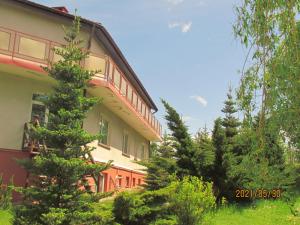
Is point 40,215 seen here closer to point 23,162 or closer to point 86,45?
point 23,162

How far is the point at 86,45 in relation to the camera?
2062cm

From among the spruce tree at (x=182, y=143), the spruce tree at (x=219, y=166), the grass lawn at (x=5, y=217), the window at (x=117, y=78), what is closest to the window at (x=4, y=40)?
the window at (x=117, y=78)

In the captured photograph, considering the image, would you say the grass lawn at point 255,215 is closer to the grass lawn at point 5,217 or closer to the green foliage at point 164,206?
the green foliage at point 164,206

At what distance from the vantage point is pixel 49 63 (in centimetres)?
1316

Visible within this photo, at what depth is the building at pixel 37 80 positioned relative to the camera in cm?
1633

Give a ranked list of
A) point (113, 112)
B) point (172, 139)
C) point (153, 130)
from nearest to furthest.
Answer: point (172, 139), point (113, 112), point (153, 130)

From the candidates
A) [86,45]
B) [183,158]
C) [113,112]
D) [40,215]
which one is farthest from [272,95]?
[113,112]

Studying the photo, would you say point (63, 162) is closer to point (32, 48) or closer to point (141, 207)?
point (141, 207)

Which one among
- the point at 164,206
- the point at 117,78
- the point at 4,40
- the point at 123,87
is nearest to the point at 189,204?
the point at 164,206

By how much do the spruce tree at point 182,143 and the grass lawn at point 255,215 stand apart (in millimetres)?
2333

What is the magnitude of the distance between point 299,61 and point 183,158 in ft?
35.6

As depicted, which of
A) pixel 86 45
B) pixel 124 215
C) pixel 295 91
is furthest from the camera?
pixel 86 45

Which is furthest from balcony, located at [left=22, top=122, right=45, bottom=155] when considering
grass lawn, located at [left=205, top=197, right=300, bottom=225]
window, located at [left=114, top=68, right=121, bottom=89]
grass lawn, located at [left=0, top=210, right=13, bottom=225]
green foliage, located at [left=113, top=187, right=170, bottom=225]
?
grass lawn, located at [left=205, top=197, right=300, bottom=225]

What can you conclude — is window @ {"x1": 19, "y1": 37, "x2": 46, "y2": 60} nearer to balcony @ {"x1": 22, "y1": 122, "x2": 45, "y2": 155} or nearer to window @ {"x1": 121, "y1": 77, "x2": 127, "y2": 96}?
balcony @ {"x1": 22, "y1": 122, "x2": 45, "y2": 155}
